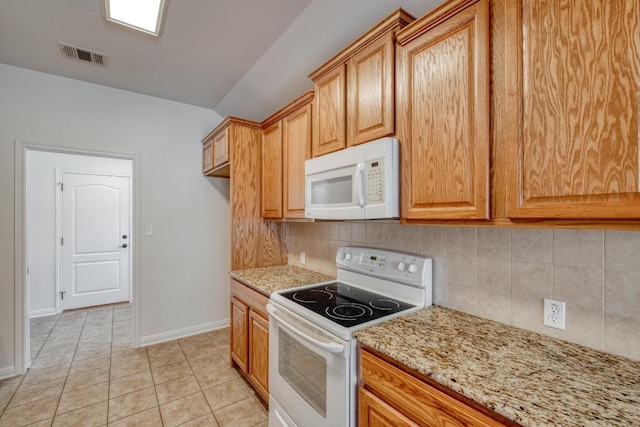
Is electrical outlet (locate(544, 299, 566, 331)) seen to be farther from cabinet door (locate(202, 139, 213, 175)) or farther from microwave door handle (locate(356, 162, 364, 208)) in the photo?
cabinet door (locate(202, 139, 213, 175))

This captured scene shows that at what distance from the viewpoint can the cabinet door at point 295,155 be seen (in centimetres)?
209

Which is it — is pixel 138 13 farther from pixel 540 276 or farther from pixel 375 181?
pixel 540 276

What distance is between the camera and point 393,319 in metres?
1.41

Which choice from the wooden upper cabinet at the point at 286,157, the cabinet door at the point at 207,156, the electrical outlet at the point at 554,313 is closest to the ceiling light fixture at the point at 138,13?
the wooden upper cabinet at the point at 286,157

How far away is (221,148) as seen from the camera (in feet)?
9.13

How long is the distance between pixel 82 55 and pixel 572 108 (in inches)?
125

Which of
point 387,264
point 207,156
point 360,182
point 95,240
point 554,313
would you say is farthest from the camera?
point 95,240

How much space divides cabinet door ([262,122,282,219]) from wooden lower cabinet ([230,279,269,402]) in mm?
684

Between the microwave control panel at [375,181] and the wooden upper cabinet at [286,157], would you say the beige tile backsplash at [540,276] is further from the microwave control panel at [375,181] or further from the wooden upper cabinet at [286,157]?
the wooden upper cabinet at [286,157]

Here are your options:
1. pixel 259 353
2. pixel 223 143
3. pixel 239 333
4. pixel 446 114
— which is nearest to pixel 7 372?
pixel 239 333

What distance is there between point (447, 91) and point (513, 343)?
1.05m

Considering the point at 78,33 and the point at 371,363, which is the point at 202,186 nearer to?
the point at 78,33

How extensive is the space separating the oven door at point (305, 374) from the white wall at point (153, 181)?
1.93 m

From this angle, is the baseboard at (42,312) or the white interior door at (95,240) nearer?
the baseboard at (42,312)
